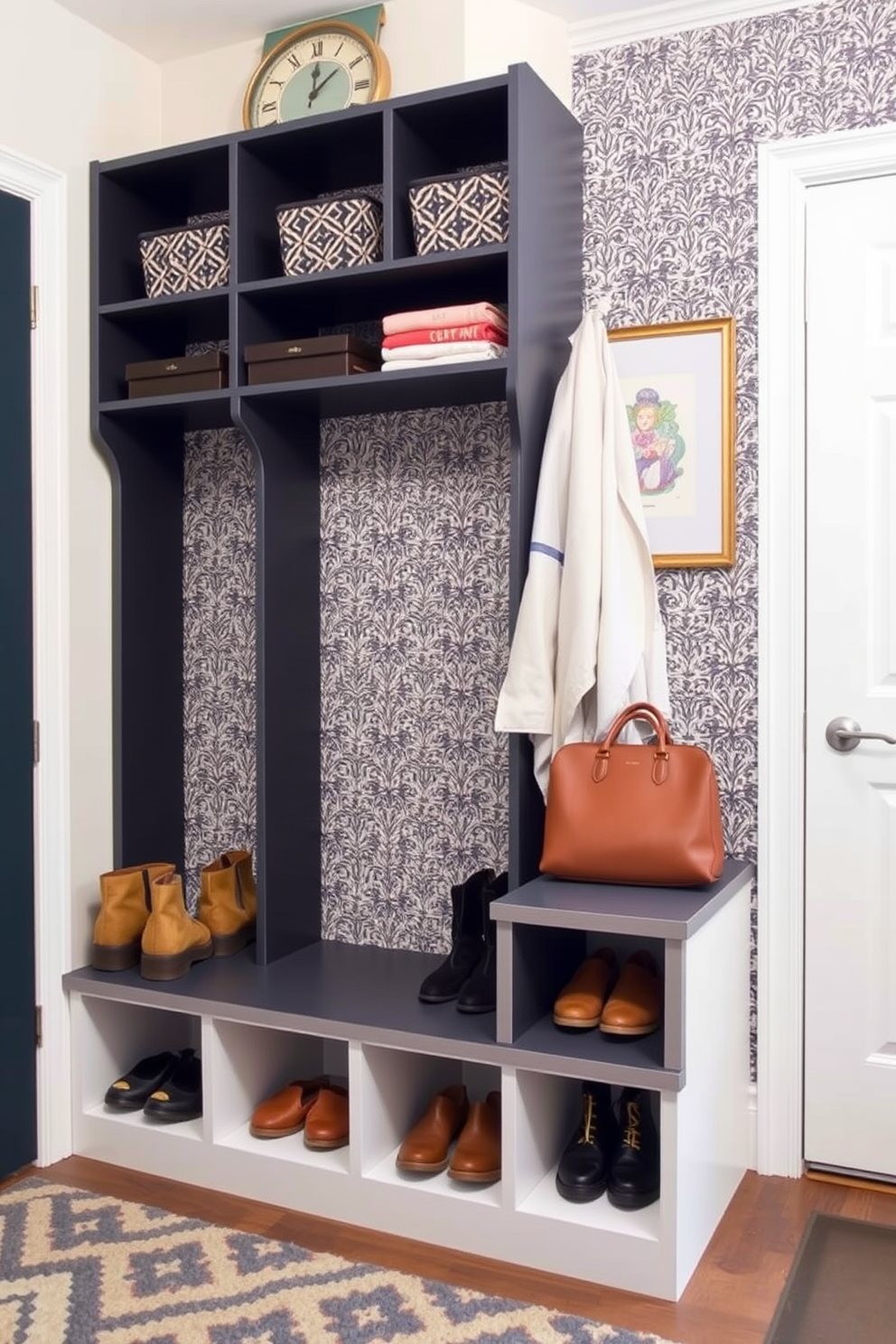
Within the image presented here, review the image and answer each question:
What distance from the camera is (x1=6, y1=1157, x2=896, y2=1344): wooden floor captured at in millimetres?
1894

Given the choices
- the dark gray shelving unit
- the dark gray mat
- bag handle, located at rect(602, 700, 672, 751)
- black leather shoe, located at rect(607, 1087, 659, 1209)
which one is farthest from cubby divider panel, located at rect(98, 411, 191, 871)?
the dark gray mat

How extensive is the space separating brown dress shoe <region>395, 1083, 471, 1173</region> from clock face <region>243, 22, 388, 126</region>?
2016mm

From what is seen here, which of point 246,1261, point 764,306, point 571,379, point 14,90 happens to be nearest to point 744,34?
point 764,306

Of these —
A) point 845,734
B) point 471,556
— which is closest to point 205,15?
point 471,556

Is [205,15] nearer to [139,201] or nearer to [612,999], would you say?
[139,201]

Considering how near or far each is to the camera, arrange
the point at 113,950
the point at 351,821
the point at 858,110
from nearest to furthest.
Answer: the point at 858,110 < the point at 113,950 < the point at 351,821

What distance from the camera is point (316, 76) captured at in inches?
100

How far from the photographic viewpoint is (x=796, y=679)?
2.37 meters

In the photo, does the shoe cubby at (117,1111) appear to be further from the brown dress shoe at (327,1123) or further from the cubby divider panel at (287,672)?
the cubby divider panel at (287,672)

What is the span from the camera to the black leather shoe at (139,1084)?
248 cm

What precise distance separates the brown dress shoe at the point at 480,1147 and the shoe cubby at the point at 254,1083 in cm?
23

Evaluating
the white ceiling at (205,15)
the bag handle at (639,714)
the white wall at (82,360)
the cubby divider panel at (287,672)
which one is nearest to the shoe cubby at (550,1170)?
the bag handle at (639,714)

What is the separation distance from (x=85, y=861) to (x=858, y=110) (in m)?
2.21

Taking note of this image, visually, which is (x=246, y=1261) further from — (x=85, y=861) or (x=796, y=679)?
(x=796, y=679)
